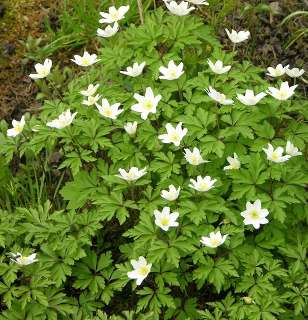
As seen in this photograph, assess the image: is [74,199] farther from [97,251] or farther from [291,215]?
[291,215]

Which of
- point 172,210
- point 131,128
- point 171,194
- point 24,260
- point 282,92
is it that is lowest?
point 24,260

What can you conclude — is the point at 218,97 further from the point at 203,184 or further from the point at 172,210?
the point at 172,210

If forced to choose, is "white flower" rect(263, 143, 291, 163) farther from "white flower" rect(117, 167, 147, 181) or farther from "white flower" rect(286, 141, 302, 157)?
"white flower" rect(117, 167, 147, 181)

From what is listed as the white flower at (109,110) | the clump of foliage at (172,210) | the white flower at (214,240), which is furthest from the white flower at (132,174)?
the white flower at (214,240)

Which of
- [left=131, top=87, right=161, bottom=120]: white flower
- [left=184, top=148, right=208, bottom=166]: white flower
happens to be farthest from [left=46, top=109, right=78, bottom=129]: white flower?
[left=184, top=148, right=208, bottom=166]: white flower

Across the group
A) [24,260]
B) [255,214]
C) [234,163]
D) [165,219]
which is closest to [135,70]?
[234,163]

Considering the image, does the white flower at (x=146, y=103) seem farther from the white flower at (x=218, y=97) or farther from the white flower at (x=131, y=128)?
the white flower at (x=218, y=97)

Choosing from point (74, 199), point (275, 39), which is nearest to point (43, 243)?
point (74, 199)
